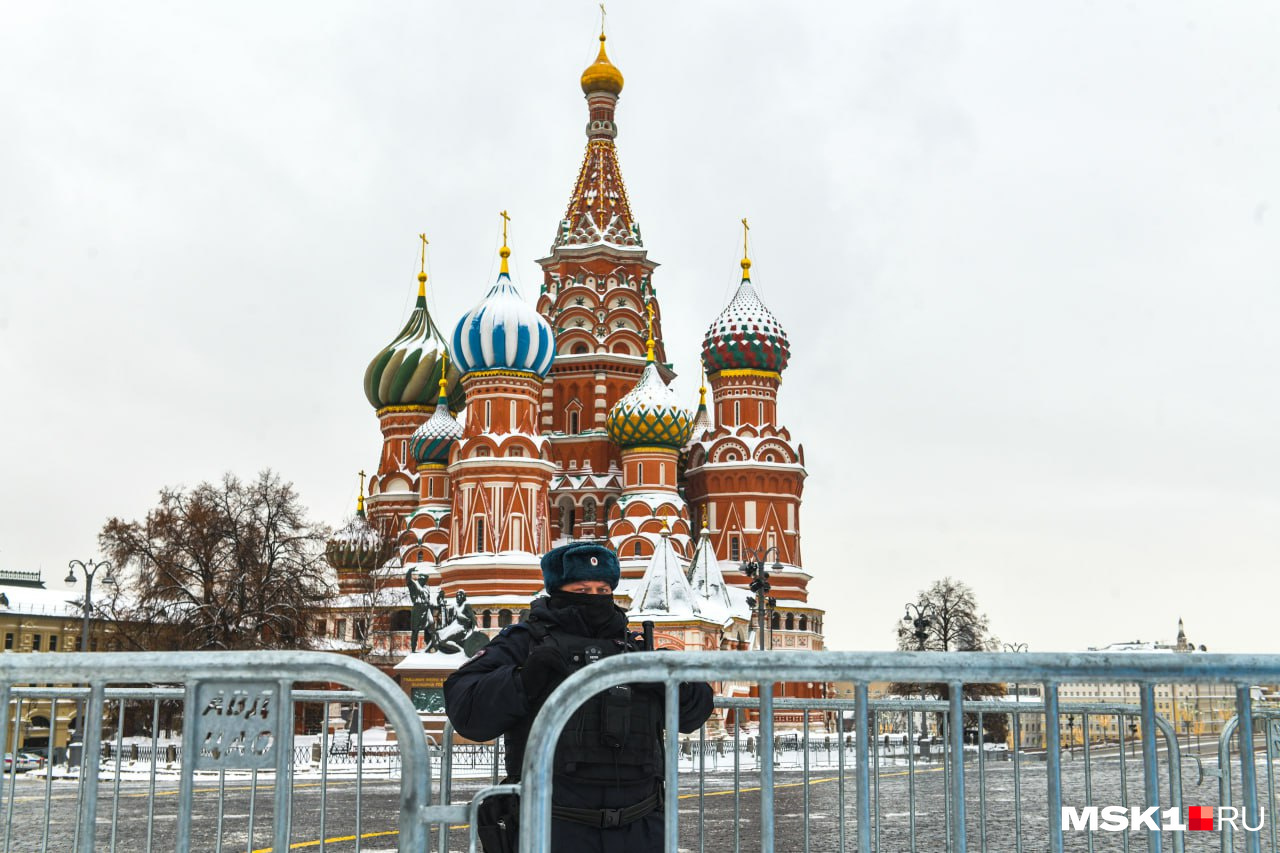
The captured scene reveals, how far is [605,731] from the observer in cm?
382

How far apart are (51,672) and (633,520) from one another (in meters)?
41.6

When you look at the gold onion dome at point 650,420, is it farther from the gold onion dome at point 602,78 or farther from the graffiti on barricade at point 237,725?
the graffiti on barricade at point 237,725

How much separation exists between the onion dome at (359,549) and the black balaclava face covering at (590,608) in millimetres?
45913

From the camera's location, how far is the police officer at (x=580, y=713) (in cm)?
386

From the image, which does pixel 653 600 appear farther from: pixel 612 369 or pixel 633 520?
pixel 612 369

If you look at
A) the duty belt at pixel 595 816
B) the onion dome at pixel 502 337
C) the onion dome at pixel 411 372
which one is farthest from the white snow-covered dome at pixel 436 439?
the duty belt at pixel 595 816

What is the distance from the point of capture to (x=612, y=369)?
51.1 m

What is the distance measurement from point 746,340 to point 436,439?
40.1 feet

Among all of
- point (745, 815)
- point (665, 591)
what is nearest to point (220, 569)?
point (665, 591)

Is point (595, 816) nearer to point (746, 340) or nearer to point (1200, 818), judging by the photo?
point (1200, 818)

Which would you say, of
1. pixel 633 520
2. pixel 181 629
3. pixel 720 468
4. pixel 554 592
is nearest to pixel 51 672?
pixel 554 592

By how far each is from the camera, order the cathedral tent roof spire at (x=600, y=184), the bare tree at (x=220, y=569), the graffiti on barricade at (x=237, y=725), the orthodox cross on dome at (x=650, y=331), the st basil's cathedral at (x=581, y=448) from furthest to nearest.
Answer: the cathedral tent roof spire at (x=600, y=184), the orthodox cross on dome at (x=650, y=331), the st basil's cathedral at (x=581, y=448), the bare tree at (x=220, y=569), the graffiti on barricade at (x=237, y=725)

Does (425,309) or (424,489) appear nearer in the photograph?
(424,489)

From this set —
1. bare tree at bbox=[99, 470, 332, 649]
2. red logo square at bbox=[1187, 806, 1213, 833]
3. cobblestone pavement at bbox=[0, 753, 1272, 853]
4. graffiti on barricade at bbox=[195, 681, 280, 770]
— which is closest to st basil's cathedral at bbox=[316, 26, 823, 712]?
bare tree at bbox=[99, 470, 332, 649]
